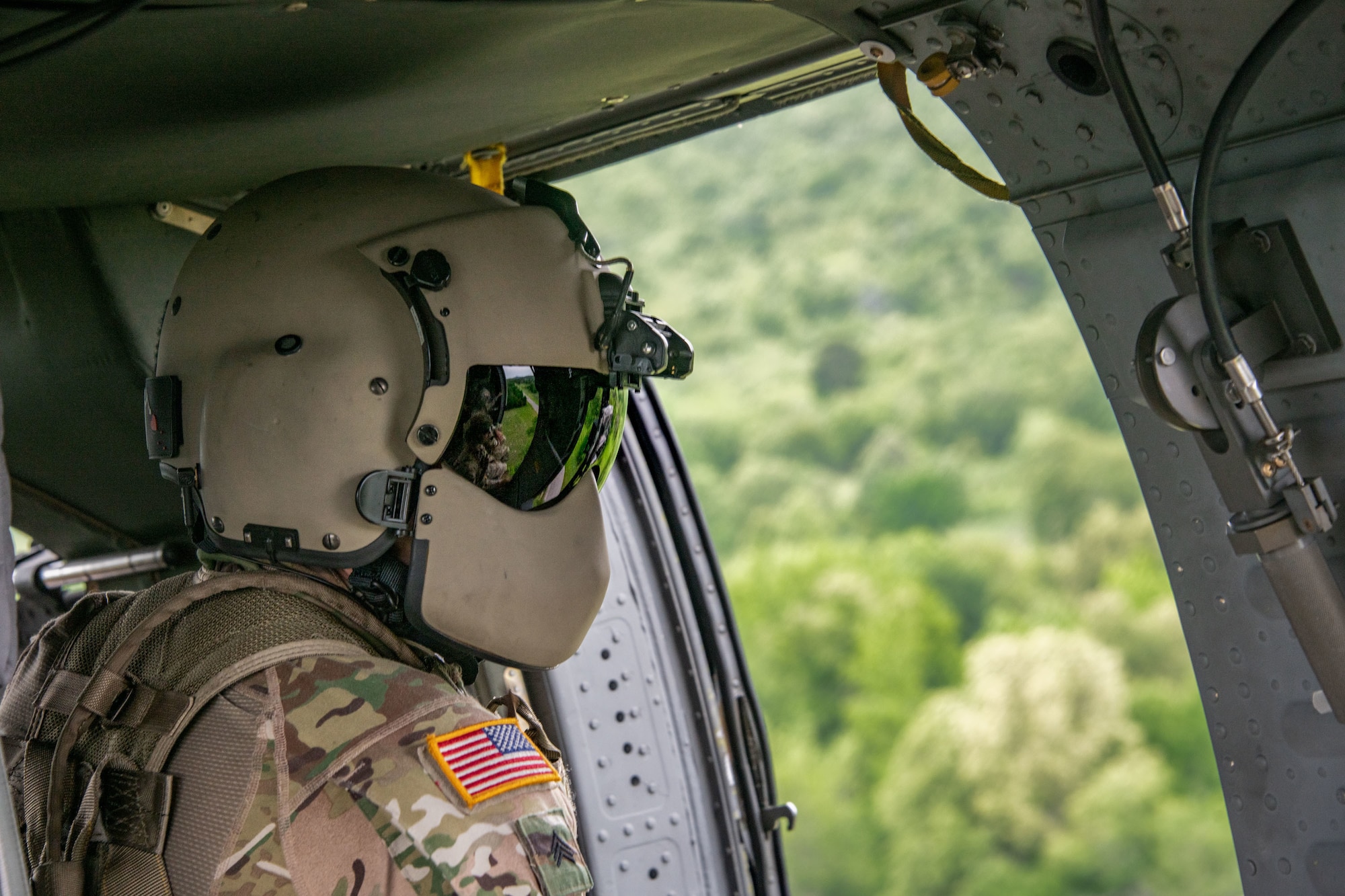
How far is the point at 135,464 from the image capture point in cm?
289

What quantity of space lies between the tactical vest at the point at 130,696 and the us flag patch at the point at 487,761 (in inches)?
7.6

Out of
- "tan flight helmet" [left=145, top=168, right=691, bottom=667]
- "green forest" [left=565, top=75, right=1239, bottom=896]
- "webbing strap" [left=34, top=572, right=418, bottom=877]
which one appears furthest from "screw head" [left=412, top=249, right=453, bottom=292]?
"green forest" [left=565, top=75, right=1239, bottom=896]

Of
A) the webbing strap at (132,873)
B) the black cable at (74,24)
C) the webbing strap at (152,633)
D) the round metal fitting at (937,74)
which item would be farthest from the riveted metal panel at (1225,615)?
the webbing strap at (132,873)

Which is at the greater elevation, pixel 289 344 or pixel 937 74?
pixel 937 74

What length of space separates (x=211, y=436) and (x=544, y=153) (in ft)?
4.32

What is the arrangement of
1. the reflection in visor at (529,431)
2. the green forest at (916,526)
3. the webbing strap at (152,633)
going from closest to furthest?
1. the webbing strap at (152,633)
2. the reflection in visor at (529,431)
3. the green forest at (916,526)

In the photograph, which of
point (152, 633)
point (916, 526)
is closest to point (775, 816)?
point (152, 633)

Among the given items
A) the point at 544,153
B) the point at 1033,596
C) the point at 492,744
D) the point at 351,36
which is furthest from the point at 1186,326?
the point at 1033,596

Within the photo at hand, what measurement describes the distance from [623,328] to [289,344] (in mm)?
493

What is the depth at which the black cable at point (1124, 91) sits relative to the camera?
5.18 feet

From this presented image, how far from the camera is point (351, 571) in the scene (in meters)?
1.87

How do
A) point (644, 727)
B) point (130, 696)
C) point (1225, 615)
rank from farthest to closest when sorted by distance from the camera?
1. point (644, 727)
2. point (1225, 615)
3. point (130, 696)

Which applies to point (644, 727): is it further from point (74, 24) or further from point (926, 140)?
point (74, 24)

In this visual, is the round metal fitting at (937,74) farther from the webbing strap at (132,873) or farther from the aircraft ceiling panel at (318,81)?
the webbing strap at (132,873)
